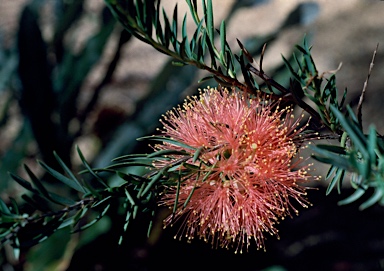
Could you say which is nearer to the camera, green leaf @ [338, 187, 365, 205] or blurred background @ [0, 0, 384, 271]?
green leaf @ [338, 187, 365, 205]

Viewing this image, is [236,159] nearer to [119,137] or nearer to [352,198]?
[352,198]

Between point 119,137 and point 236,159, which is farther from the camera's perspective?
point 119,137

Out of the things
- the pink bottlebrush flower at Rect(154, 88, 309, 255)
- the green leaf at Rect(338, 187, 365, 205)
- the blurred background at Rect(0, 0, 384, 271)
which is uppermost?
the blurred background at Rect(0, 0, 384, 271)

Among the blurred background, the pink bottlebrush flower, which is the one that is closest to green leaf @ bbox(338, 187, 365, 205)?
the pink bottlebrush flower

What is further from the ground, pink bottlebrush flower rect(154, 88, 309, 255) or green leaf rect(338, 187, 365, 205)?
pink bottlebrush flower rect(154, 88, 309, 255)

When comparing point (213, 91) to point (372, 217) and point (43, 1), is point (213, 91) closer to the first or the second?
point (43, 1)

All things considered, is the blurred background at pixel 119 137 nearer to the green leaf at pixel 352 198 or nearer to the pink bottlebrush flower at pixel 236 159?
the pink bottlebrush flower at pixel 236 159

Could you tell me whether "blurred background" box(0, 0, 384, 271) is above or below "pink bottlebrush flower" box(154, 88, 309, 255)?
above

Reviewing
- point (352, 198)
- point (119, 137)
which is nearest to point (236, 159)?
point (352, 198)

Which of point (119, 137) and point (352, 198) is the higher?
point (119, 137)

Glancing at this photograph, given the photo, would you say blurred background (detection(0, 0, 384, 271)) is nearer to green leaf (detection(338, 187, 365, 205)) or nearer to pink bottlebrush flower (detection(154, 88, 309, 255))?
pink bottlebrush flower (detection(154, 88, 309, 255))

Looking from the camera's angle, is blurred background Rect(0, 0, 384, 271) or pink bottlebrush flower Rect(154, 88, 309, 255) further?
blurred background Rect(0, 0, 384, 271)
